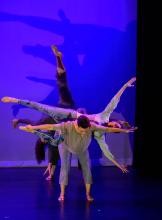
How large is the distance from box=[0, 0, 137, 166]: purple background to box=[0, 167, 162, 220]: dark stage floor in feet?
2.67

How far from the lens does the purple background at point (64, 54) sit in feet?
22.0

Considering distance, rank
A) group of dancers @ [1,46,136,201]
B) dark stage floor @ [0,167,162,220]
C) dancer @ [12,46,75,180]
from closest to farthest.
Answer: dark stage floor @ [0,167,162,220], group of dancers @ [1,46,136,201], dancer @ [12,46,75,180]

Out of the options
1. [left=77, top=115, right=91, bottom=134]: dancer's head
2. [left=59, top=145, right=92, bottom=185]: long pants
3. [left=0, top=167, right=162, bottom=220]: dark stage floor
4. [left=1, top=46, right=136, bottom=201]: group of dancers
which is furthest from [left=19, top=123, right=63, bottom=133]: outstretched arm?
[left=0, top=167, right=162, bottom=220]: dark stage floor

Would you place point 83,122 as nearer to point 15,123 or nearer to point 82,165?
point 82,165

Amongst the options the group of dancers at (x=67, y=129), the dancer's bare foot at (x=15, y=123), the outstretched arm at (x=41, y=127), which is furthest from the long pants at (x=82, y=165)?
the dancer's bare foot at (x=15, y=123)

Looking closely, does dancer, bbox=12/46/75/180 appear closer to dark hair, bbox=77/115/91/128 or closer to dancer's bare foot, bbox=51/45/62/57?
dancer's bare foot, bbox=51/45/62/57

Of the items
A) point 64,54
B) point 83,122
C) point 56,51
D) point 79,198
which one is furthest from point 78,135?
point 64,54

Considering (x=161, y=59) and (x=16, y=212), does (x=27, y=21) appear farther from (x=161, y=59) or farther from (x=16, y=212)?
(x=16, y=212)

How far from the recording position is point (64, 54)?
6.77 meters

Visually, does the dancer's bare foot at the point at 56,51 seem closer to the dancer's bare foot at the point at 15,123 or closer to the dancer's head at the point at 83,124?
the dancer's bare foot at the point at 15,123

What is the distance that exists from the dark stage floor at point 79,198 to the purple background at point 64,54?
812 millimetres

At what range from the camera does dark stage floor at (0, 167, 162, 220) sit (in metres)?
4.47

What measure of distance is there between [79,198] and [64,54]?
7.67 feet

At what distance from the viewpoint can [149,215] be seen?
4.47m
